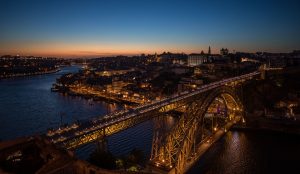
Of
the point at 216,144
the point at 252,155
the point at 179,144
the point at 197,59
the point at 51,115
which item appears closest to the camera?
the point at 179,144

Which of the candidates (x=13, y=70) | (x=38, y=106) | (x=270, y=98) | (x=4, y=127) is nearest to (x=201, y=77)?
(x=270, y=98)

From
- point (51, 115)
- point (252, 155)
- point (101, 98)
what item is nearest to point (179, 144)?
point (252, 155)

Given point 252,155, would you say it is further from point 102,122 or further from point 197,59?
point 197,59

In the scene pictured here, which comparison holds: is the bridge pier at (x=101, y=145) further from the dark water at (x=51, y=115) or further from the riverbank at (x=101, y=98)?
the riverbank at (x=101, y=98)

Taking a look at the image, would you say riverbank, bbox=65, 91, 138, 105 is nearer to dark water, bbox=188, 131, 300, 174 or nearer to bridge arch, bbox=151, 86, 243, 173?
dark water, bbox=188, 131, 300, 174

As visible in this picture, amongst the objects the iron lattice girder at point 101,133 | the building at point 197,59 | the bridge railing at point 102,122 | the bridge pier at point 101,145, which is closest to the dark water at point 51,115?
the bridge railing at point 102,122

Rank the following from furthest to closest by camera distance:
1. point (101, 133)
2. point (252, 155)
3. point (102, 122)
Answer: point (252, 155) → point (102, 122) → point (101, 133)

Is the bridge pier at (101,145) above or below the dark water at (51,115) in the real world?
above

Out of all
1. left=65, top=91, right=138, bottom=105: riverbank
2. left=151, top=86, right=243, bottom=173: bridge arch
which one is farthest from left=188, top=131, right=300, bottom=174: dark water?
left=65, top=91, right=138, bottom=105: riverbank

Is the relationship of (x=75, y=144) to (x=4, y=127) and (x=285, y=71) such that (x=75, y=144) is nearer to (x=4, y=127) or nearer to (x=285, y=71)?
(x=4, y=127)

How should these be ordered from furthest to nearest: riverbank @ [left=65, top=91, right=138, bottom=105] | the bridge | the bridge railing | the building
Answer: the building → riverbank @ [left=65, top=91, right=138, bottom=105] → the bridge railing → the bridge

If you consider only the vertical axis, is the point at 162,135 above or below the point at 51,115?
above
